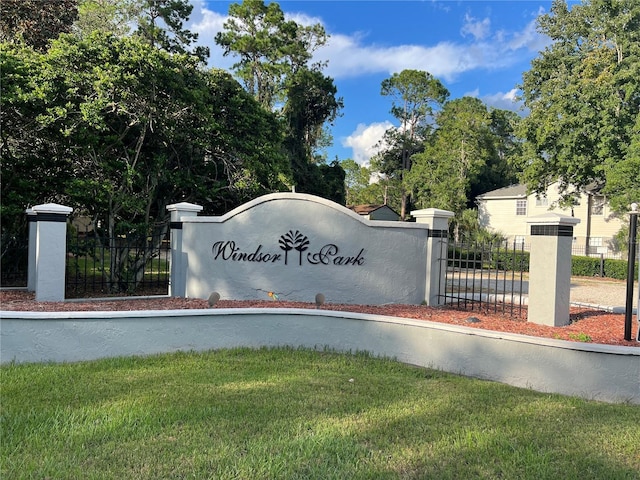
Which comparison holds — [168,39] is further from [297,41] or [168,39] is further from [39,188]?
[39,188]

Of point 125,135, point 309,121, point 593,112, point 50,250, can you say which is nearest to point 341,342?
point 50,250

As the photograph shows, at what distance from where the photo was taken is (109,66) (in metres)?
9.78

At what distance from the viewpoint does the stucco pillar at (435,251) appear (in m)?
8.67

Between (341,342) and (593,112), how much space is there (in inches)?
829

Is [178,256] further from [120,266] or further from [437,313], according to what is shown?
[437,313]

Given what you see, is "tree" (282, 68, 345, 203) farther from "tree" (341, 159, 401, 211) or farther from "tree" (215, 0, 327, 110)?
"tree" (341, 159, 401, 211)

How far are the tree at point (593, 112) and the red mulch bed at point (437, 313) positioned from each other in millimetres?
14735

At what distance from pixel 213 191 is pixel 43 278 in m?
5.13

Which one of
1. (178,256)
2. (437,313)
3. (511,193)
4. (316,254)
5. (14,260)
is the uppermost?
(511,193)

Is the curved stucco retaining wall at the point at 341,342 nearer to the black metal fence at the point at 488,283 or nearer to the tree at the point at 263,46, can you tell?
the black metal fence at the point at 488,283

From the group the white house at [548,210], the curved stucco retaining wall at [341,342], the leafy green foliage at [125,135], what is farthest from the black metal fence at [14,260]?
the white house at [548,210]

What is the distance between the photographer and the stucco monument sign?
28.1 feet

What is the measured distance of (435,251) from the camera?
8750 millimetres

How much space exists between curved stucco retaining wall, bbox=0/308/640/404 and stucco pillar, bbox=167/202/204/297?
9.55 feet
